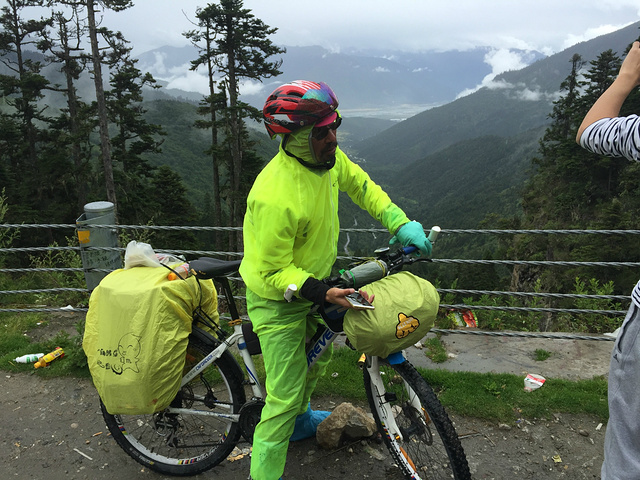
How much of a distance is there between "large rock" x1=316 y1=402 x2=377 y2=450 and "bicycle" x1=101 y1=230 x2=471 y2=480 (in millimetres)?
564

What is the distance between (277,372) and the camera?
272 cm

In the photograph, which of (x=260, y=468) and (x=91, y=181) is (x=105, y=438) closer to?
(x=260, y=468)

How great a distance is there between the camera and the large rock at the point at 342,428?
341 cm

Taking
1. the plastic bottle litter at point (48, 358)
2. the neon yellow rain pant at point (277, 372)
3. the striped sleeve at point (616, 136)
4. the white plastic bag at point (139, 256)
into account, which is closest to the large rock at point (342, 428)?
the neon yellow rain pant at point (277, 372)

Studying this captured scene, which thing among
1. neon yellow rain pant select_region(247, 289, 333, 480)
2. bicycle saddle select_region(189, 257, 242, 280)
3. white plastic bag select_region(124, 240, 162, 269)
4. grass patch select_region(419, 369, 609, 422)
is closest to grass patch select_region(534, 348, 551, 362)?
grass patch select_region(419, 369, 609, 422)

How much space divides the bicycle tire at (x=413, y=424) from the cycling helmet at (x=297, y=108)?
56.6 inches

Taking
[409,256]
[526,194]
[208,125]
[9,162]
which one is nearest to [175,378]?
[409,256]

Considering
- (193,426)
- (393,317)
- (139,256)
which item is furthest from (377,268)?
(193,426)

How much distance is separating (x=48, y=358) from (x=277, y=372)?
128 inches

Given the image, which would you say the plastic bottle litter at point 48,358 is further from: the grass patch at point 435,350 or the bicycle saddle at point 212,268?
the grass patch at point 435,350

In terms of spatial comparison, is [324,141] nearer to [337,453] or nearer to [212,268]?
[212,268]

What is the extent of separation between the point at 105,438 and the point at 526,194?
48.4m

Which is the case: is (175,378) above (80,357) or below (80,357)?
above

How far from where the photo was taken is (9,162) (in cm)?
3931
